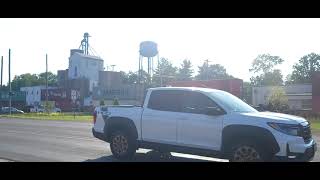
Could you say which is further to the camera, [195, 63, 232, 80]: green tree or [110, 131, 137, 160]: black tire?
[195, 63, 232, 80]: green tree

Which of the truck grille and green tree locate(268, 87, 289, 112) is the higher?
green tree locate(268, 87, 289, 112)

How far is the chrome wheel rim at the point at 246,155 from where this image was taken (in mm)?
10047

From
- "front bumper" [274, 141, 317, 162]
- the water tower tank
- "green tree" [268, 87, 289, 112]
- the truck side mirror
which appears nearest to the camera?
"front bumper" [274, 141, 317, 162]

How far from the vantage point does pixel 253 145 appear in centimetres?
1006

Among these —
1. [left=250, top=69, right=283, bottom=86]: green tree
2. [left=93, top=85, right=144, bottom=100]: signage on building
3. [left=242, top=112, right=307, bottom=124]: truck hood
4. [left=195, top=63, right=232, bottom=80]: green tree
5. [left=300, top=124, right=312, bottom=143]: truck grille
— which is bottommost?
[left=300, top=124, right=312, bottom=143]: truck grille

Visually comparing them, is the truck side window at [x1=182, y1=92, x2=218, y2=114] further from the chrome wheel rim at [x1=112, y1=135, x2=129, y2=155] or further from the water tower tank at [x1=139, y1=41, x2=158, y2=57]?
the water tower tank at [x1=139, y1=41, x2=158, y2=57]

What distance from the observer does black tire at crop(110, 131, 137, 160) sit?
12258mm

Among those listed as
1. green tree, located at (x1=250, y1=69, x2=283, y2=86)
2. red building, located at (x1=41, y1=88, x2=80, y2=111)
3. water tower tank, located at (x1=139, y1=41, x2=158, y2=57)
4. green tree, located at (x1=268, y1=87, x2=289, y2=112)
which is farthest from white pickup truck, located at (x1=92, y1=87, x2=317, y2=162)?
green tree, located at (x1=250, y1=69, x2=283, y2=86)

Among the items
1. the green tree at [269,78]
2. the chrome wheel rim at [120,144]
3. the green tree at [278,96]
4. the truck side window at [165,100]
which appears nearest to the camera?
the truck side window at [165,100]

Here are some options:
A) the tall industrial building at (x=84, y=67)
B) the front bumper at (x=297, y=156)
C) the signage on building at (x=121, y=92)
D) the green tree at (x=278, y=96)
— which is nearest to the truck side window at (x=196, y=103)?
the front bumper at (x=297, y=156)

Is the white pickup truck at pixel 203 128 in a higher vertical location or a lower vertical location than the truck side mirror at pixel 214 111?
lower

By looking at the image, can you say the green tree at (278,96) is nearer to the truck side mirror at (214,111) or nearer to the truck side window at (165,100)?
the truck side window at (165,100)

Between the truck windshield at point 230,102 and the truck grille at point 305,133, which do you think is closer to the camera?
the truck grille at point 305,133

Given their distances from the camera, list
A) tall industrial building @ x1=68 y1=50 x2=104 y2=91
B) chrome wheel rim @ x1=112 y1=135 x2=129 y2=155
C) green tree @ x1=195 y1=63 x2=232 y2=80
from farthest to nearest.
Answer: green tree @ x1=195 y1=63 x2=232 y2=80
tall industrial building @ x1=68 y1=50 x2=104 y2=91
chrome wheel rim @ x1=112 y1=135 x2=129 y2=155
